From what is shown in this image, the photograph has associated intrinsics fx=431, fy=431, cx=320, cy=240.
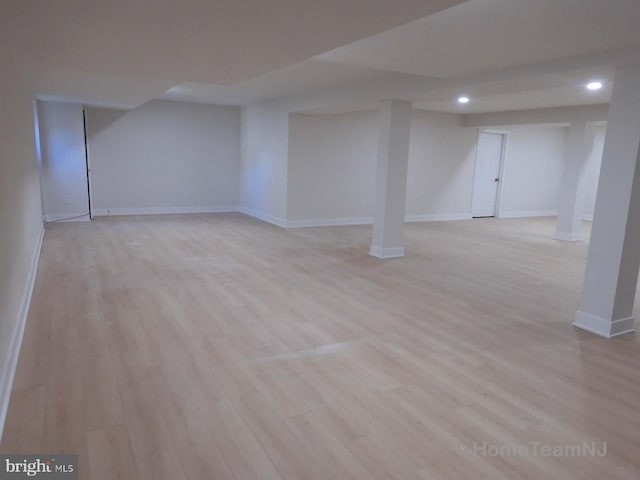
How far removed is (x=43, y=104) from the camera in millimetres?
7633

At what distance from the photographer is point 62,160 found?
7.92 meters

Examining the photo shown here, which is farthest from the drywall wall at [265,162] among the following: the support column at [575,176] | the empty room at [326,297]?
the support column at [575,176]

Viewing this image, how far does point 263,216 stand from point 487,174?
5.46 meters

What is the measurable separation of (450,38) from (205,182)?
7.35 m

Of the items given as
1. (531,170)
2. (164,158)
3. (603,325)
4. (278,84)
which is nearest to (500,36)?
(603,325)

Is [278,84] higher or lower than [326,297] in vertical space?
higher

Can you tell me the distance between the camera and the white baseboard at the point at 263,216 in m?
8.28

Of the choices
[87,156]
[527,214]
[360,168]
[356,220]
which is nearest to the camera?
[87,156]

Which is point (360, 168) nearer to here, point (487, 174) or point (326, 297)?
point (487, 174)

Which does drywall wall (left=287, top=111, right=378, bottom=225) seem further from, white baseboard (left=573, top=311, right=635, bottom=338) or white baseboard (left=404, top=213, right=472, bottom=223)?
white baseboard (left=573, top=311, right=635, bottom=338)

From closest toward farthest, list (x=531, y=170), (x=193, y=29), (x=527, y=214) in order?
(x=193, y=29)
(x=531, y=170)
(x=527, y=214)

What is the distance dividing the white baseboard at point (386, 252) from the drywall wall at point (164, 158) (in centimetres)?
486

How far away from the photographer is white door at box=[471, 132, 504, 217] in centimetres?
1016

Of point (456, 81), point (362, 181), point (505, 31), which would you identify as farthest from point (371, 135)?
point (505, 31)
